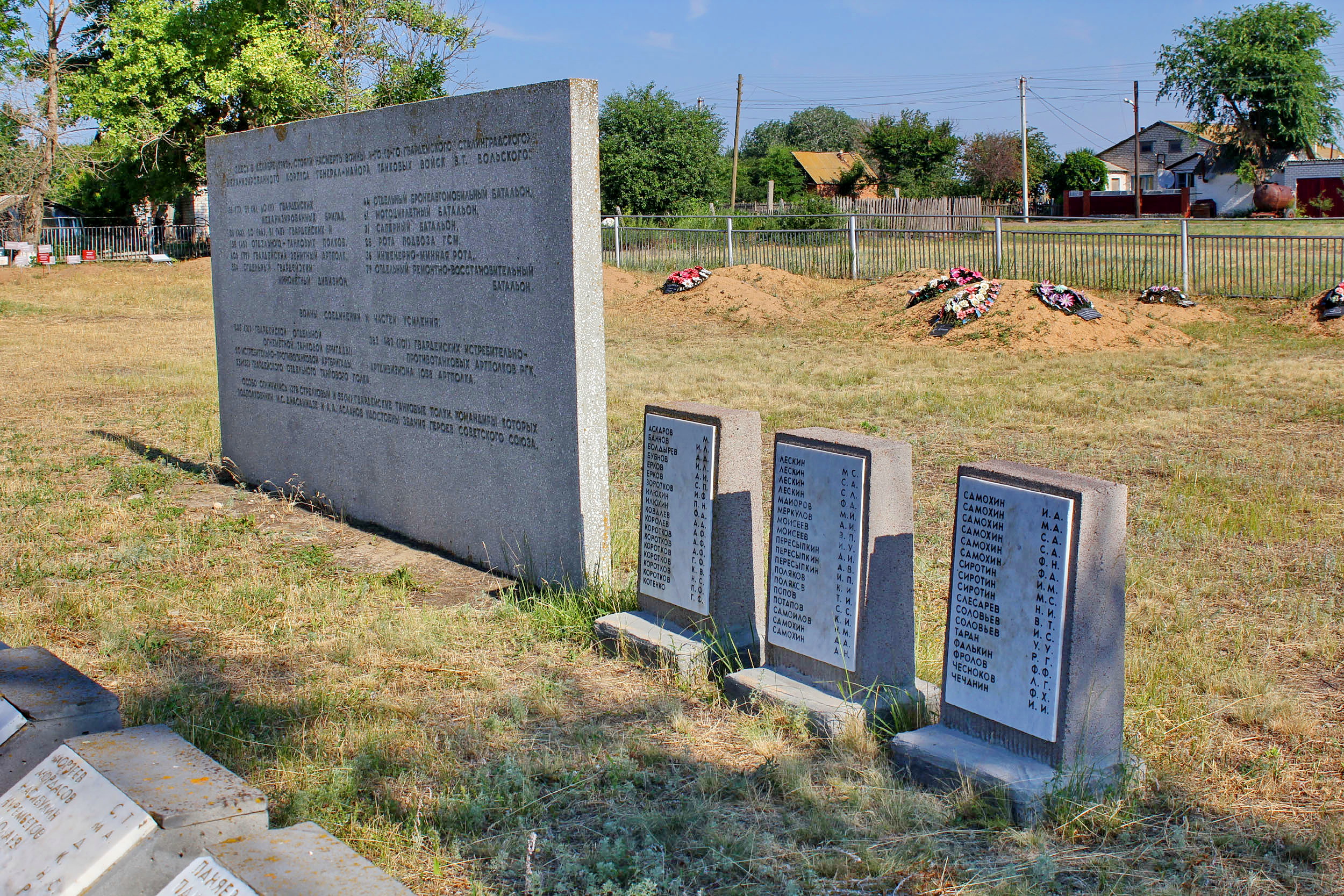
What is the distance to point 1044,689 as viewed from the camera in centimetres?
303

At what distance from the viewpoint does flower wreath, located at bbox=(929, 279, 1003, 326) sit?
1683 cm

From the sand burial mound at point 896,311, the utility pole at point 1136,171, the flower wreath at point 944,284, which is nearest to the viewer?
the sand burial mound at point 896,311

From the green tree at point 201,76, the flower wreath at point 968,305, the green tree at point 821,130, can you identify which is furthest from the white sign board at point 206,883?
the green tree at point 821,130

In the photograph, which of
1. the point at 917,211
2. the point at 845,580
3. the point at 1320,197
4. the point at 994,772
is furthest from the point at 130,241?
the point at 1320,197

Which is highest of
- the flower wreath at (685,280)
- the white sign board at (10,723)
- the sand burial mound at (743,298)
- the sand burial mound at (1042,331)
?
the flower wreath at (685,280)

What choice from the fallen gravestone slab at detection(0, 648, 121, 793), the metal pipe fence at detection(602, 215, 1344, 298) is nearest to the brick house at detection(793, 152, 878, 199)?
the metal pipe fence at detection(602, 215, 1344, 298)

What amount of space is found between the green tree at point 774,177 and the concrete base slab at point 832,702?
6170cm

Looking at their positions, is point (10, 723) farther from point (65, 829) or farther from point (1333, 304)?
point (1333, 304)

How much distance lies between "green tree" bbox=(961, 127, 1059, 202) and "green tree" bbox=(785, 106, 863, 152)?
34.7 m

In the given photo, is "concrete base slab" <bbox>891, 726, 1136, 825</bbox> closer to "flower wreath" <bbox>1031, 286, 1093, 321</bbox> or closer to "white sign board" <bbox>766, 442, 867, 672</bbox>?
"white sign board" <bbox>766, 442, 867, 672</bbox>

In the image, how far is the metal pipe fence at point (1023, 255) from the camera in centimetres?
1920

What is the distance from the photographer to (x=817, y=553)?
369cm

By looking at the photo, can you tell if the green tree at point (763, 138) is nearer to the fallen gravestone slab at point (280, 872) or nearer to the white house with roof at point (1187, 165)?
the white house with roof at point (1187, 165)

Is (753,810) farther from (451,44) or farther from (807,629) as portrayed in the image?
(451,44)
